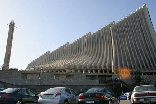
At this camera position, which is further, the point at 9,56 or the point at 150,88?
the point at 9,56

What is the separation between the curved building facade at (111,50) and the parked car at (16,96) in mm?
41930

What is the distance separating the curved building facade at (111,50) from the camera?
56.8 metres

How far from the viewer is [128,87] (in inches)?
1902

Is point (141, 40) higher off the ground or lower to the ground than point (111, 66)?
higher

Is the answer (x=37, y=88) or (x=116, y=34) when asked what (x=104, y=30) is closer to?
(x=116, y=34)

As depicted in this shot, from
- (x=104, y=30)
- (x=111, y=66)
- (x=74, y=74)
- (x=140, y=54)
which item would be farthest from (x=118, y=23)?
(x=74, y=74)

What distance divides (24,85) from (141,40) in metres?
42.4

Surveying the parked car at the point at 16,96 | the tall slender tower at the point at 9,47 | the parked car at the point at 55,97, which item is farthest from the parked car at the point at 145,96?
the tall slender tower at the point at 9,47

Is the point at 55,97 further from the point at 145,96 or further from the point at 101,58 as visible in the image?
the point at 101,58

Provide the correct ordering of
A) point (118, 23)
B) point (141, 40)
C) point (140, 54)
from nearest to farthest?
1. point (140, 54)
2. point (141, 40)
3. point (118, 23)

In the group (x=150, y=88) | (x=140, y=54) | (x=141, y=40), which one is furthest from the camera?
(x=141, y=40)

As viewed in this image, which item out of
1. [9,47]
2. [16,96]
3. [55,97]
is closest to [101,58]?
[9,47]

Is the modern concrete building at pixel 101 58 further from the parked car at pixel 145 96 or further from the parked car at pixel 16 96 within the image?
the parked car at pixel 145 96

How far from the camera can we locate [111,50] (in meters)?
63.1
